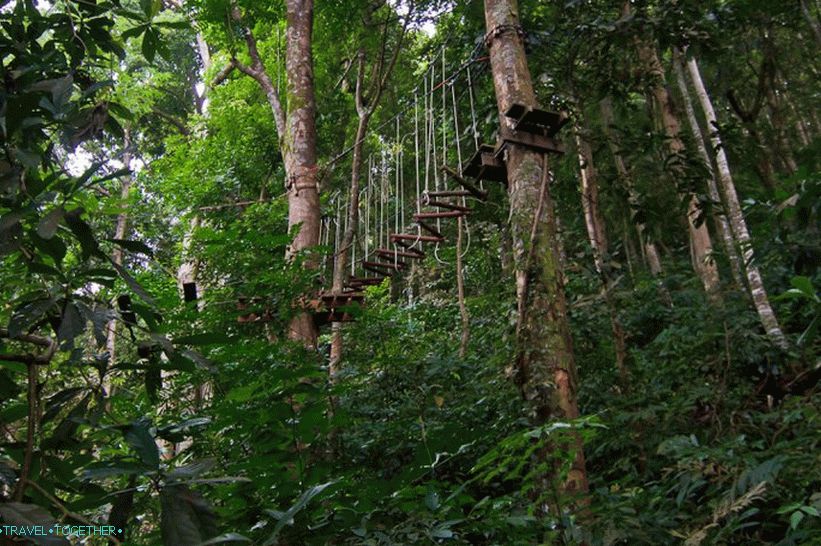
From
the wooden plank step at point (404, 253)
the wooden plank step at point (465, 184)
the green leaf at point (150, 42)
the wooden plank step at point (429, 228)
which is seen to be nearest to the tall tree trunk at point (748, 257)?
the wooden plank step at point (465, 184)

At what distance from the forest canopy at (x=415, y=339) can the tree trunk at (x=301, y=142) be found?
22mm

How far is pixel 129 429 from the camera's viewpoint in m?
1.07

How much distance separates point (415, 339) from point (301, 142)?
1837 mm

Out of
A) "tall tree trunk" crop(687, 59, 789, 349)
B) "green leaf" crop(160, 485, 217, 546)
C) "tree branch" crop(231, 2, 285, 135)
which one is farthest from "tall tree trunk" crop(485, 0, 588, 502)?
"tree branch" crop(231, 2, 285, 135)

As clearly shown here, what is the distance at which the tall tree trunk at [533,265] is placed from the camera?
114 inches

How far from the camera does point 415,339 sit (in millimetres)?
4934

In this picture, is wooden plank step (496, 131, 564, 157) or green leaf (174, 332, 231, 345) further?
wooden plank step (496, 131, 564, 157)

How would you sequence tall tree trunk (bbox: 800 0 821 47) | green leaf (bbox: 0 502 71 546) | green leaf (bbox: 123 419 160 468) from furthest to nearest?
tall tree trunk (bbox: 800 0 821 47) < green leaf (bbox: 123 419 160 468) < green leaf (bbox: 0 502 71 546)

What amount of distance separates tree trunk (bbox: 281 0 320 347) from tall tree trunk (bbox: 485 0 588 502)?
5.55 ft

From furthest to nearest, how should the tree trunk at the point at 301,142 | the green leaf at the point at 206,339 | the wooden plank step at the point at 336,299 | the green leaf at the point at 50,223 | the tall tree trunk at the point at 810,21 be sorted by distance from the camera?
the tall tree trunk at the point at 810,21
the tree trunk at the point at 301,142
the wooden plank step at the point at 336,299
the green leaf at the point at 206,339
the green leaf at the point at 50,223

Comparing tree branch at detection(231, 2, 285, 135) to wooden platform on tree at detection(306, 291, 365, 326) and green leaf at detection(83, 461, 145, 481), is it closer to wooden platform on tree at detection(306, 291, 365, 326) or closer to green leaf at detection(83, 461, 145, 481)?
wooden platform on tree at detection(306, 291, 365, 326)

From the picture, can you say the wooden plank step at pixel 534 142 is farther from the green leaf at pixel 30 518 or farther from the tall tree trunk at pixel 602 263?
the green leaf at pixel 30 518

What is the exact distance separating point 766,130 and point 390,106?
597cm

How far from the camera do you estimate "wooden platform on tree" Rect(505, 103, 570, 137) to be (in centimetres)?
340
